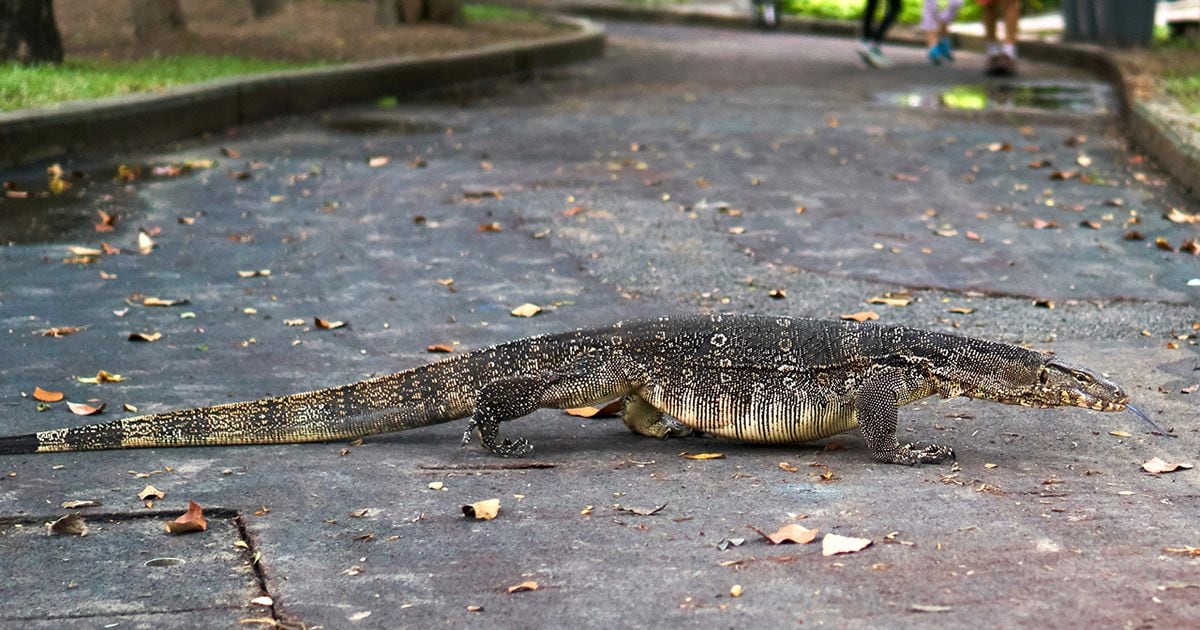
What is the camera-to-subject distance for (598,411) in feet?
20.7

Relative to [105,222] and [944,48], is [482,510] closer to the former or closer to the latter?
[105,222]

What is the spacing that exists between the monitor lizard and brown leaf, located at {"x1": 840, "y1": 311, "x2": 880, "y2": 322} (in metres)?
1.86

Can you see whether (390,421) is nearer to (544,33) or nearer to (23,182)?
(23,182)

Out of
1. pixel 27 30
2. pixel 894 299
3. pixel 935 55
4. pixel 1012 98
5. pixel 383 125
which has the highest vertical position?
pixel 27 30

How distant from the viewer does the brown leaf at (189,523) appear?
15.3 feet

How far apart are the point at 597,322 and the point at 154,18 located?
12306 mm

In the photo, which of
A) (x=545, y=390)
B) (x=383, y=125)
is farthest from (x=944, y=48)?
(x=545, y=390)

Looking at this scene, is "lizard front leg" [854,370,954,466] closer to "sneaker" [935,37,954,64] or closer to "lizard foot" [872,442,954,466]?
"lizard foot" [872,442,954,466]

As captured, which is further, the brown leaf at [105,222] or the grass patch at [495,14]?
the grass patch at [495,14]

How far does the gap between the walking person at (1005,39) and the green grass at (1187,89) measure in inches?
108

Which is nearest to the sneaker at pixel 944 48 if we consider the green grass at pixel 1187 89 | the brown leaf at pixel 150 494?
the green grass at pixel 1187 89

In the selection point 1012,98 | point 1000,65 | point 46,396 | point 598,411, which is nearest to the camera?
point 46,396

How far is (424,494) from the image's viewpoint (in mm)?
5129

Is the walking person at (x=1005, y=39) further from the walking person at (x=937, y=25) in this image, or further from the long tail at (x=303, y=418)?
the long tail at (x=303, y=418)
